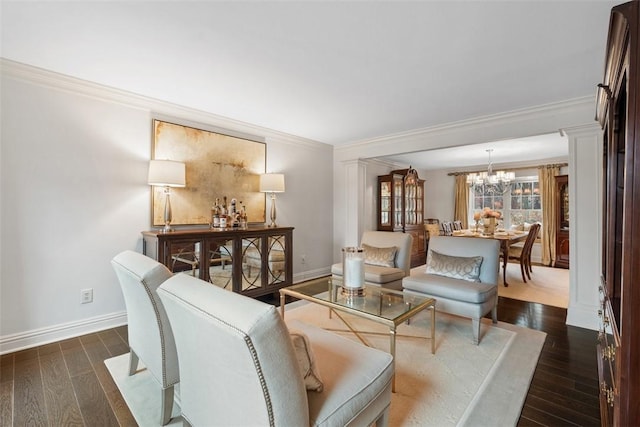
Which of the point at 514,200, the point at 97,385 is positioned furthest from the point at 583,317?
the point at 514,200

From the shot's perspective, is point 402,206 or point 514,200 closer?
point 402,206

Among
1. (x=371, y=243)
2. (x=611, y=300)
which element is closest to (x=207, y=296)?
(x=611, y=300)

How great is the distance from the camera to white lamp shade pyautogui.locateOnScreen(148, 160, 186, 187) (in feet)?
9.37

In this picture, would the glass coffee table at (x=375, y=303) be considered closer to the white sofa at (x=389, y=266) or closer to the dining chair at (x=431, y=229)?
the white sofa at (x=389, y=266)

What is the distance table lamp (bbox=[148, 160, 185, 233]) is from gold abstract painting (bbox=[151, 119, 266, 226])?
183mm

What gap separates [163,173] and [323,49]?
1.94 meters

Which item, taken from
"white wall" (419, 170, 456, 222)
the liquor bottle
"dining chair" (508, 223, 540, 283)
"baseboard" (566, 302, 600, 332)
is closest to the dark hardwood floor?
"baseboard" (566, 302, 600, 332)

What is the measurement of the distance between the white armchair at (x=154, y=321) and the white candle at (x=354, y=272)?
137 centimetres

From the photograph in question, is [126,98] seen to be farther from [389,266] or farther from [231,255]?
[389,266]

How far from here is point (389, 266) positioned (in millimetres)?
3555

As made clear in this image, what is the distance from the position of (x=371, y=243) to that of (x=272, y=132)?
2.14 meters

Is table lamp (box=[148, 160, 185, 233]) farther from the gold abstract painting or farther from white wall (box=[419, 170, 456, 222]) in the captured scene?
white wall (box=[419, 170, 456, 222])

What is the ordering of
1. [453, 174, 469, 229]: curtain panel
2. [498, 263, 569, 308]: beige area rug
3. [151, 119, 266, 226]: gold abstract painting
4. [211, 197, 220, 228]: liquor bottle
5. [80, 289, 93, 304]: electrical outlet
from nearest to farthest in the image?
[80, 289, 93, 304]: electrical outlet < [151, 119, 266, 226]: gold abstract painting < [211, 197, 220, 228]: liquor bottle < [498, 263, 569, 308]: beige area rug < [453, 174, 469, 229]: curtain panel

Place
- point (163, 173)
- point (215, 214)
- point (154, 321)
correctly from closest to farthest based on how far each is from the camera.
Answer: point (154, 321) < point (163, 173) < point (215, 214)
